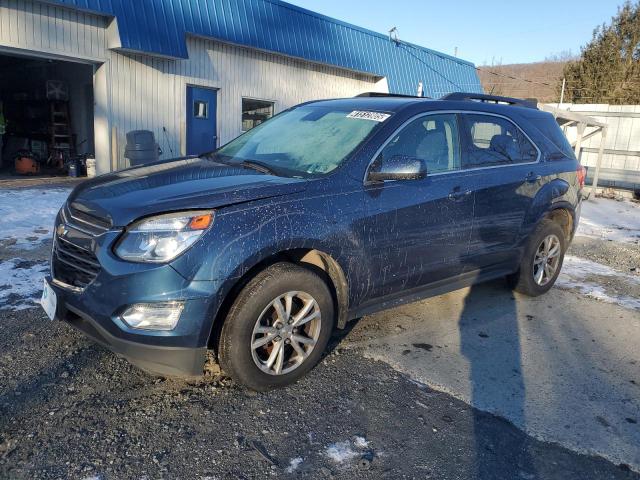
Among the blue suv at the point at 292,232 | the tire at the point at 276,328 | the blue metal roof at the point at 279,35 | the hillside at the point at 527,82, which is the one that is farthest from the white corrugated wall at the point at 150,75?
the hillside at the point at 527,82

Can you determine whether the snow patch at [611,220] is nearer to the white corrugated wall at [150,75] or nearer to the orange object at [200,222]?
the orange object at [200,222]

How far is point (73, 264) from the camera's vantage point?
305 centimetres

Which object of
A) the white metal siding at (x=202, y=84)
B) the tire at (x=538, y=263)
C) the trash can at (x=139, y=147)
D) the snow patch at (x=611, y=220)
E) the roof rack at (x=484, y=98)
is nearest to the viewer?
the roof rack at (x=484, y=98)

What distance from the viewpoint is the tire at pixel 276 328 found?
9.85ft

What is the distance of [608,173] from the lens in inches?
617

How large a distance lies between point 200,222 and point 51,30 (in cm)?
884

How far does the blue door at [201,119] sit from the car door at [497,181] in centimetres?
888

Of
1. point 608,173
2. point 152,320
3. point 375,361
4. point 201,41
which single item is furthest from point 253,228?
point 608,173

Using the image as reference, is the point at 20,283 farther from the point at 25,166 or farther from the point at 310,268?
the point at 25,166

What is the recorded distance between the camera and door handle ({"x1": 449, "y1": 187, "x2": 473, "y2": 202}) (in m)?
4.05

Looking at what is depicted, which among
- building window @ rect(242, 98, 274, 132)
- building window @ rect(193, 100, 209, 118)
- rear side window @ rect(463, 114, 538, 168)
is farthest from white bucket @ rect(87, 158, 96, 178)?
rear side window @ rect(463, 114, 538, 168)

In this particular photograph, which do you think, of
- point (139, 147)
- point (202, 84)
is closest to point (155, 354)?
point (139, 147)

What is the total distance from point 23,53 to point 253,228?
8.84 meters

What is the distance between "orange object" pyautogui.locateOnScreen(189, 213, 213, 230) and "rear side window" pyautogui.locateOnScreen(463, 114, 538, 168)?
2323mm
